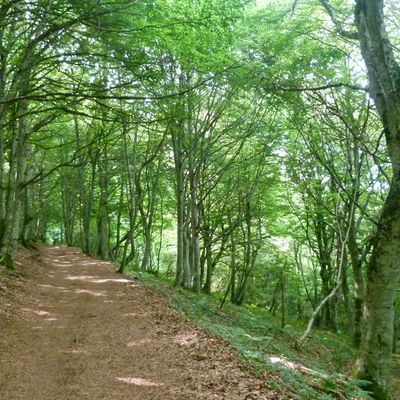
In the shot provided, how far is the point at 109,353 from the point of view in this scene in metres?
6.85

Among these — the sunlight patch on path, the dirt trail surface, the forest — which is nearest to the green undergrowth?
the dirt trail surface

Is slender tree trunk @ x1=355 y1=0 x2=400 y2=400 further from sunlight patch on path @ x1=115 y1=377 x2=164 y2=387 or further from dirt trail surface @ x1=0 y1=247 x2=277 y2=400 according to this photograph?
sunlight patch on path @ x1=115 y1=377 x2=164 y2=387

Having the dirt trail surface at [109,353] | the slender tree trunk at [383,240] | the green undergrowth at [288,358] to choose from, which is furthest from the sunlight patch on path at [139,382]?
the slender tree trunk at [383,240]

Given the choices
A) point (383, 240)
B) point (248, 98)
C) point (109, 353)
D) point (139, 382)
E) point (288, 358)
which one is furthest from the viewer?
point (248, 98)

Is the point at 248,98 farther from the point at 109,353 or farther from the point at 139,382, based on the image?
the point at 139,382

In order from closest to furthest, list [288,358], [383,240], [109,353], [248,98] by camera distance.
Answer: [383,240]
[109,353]
[288,358]
[248,98]

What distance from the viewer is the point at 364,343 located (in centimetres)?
628

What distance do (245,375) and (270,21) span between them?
346 inches

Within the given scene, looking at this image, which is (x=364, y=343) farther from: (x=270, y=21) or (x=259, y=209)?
(x=259, y=209)

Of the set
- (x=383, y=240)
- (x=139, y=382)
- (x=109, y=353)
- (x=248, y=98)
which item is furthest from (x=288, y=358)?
(x=248, y=98)

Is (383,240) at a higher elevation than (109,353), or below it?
higher

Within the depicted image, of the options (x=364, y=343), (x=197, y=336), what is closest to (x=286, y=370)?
(x=364, y=343)

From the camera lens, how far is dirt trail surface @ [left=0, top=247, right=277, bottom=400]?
17.7 ft

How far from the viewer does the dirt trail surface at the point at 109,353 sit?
5.40 meters
